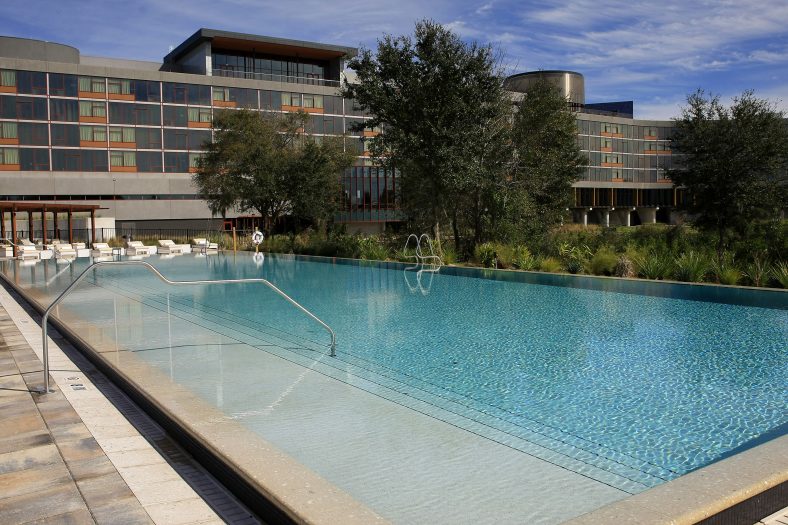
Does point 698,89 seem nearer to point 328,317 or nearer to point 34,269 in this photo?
point 328,317

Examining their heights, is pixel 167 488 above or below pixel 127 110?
below

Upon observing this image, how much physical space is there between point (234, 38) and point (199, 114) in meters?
7.87

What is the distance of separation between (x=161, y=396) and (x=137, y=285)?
14053mm

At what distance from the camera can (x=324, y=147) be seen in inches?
1583

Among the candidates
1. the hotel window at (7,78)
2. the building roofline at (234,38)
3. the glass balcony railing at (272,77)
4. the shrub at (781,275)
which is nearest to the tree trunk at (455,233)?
the shrub at (781,275)

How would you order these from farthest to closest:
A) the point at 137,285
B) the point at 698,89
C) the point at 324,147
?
the point at 324,147, the point at 698,89, the point at 137,285

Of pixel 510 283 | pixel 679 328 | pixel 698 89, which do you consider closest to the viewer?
pixel 679 328

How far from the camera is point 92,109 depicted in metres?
57.6

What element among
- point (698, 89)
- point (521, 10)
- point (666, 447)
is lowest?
point (666, 447)

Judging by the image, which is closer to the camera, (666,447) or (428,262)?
(666,447)

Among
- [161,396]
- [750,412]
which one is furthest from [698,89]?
[161,396]

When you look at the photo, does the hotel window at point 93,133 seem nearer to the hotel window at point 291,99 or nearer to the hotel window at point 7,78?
the hotel window at point 7,78

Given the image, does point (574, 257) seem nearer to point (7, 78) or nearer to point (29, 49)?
point (7, 78)

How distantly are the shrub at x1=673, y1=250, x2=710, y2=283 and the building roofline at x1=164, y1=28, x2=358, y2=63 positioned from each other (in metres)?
52.0
